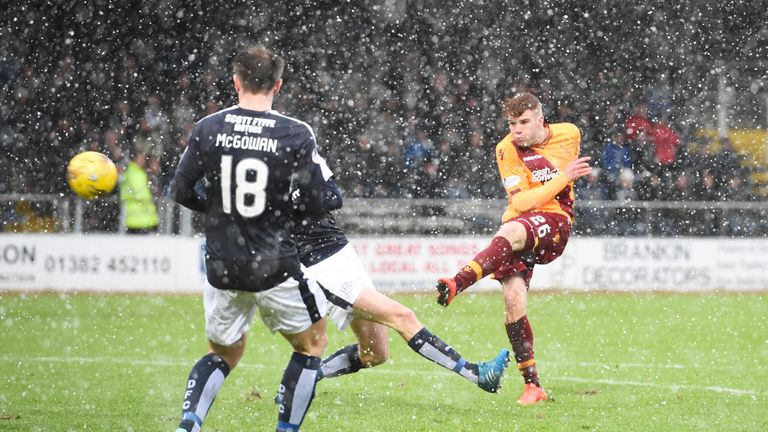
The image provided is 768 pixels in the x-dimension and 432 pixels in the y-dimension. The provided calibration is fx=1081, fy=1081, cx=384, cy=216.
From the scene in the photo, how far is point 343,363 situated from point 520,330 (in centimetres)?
115

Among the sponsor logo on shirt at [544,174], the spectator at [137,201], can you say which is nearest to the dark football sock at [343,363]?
the sponsor logo on shirt at [544,174]

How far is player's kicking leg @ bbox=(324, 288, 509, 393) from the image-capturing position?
5.84 meters

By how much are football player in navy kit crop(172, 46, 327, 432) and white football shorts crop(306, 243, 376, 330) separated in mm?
1200

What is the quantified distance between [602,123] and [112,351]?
11099 millimetres

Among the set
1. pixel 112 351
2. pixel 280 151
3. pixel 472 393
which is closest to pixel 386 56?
pixel 112 351

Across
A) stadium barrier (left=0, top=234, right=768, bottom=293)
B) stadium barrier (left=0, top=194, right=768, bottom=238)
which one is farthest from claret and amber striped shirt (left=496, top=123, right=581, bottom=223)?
stadium barrier (left=0, top=234, right=768, bottom=293)

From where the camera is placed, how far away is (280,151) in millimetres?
4543

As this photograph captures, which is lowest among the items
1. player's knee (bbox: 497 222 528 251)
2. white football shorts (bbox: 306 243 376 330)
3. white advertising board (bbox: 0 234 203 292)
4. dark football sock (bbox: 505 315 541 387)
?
white advertising board (bbox: 0 234 203 292)

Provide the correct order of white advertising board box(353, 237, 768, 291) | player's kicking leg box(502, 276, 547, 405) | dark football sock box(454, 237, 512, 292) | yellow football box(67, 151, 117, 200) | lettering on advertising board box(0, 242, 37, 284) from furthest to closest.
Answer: white advertising board box(353, 237, 768, 291)
lettering on advertising board box(0, 242, 37, 284)
player's kicking leg box(502, 276, 547, 405)
dark football sock box(454, 237, 512, 292)
yellow football box(67, 151, 117, 200)

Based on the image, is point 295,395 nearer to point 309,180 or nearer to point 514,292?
point 309,180

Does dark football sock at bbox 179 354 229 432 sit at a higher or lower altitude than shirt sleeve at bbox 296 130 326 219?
lower

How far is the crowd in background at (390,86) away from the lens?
16969 millimetres

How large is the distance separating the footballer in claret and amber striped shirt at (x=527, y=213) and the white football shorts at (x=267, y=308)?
1.91m

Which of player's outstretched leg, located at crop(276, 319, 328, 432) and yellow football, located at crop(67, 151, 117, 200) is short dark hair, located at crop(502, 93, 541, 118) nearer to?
yellow football, located at crop(67, 151, 117, 200)
